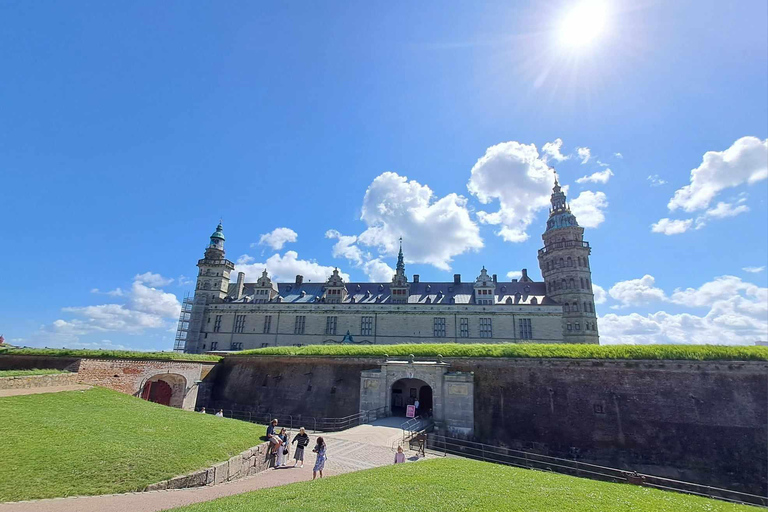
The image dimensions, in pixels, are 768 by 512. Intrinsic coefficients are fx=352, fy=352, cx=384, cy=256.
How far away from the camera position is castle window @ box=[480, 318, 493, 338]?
45.3 metres

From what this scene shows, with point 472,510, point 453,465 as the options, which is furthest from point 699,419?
point 472,510

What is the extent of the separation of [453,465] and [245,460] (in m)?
7.93

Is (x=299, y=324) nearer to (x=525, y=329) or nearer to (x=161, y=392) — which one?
(x=161, y=392)

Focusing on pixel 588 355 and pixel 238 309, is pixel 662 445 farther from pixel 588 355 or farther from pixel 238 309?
pixel 238 309

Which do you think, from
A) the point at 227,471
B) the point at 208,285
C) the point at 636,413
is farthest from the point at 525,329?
the point at 208,285

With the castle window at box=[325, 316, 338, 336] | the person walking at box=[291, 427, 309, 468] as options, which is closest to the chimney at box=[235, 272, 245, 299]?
the castle window at box=[325, 316, 338, 336]

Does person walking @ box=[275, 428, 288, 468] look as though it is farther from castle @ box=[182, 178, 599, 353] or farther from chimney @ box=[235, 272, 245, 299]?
chimney @ box=[235, 272, 245, 299]

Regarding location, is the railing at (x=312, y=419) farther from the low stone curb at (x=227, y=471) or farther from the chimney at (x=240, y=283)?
the chimney at (x=240, y=283)

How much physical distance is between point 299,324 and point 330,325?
4669 mm

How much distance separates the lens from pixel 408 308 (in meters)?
48.3

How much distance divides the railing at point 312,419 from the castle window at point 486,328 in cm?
2424

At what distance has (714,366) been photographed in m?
21.5

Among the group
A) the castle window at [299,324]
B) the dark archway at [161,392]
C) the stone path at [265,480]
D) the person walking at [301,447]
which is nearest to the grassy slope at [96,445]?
the stone path at [265,480]

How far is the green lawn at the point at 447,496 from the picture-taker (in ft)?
28.0
